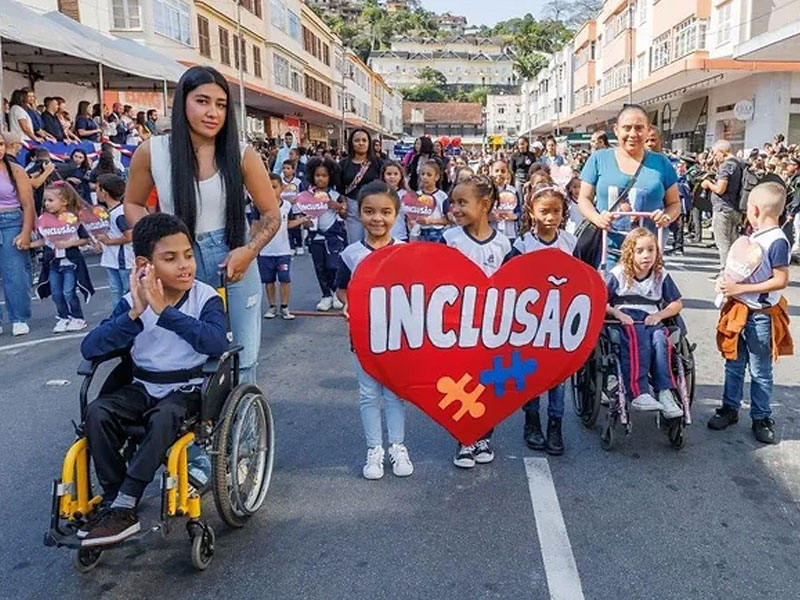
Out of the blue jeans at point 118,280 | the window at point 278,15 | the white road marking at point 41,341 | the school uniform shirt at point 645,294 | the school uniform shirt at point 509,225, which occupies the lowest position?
the white road marking at point 41,341

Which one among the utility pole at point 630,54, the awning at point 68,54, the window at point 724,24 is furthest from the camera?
the utility pole at point 630,54

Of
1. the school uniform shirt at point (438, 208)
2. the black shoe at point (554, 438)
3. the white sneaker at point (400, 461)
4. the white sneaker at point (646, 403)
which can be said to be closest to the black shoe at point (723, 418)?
the white sneaker at point (646, 403)

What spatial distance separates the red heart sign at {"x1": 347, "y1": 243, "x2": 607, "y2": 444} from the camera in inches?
147

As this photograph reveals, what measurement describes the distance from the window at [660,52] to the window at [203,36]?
62.0ft

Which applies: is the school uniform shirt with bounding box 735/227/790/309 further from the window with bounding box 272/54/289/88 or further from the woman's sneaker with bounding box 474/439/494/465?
the window with bounding box 272/54/289/88

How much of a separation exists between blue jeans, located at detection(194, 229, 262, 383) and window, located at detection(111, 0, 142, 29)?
82.2 ft

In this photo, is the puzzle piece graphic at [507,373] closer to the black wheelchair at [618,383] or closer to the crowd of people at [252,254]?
the crowd of people at [252,254]

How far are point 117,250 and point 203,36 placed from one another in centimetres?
2648

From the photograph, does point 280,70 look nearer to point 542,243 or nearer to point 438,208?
point 438,208

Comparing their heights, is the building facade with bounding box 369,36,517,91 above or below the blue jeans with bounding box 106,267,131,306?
above

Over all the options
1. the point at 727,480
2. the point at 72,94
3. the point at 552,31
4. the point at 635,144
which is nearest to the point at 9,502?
the point at 727,480

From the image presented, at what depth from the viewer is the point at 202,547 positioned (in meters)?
2.97

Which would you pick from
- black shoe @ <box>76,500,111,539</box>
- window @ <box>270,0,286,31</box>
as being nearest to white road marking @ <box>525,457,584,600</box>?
black shoe @ <box>76,500,111,539</box>

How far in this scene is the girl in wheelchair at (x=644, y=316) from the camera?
4148mm
